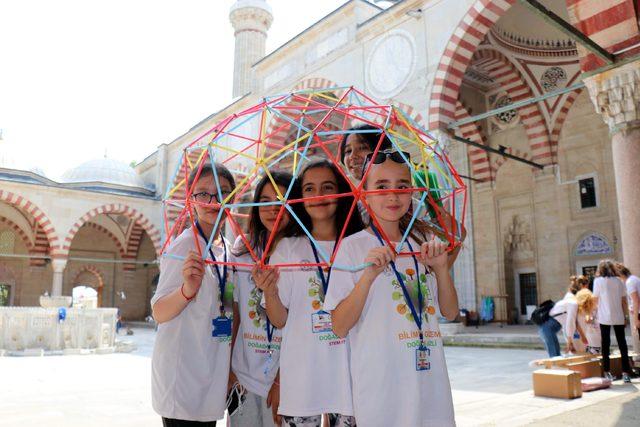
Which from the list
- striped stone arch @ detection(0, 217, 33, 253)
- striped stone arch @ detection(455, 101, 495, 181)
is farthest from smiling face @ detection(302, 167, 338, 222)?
striped stone arch @ detection(0, 217, 33, 253)

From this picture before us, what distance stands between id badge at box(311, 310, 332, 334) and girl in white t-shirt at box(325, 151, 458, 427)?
79mm

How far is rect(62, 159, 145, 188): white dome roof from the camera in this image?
19844mm

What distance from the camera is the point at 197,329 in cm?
157

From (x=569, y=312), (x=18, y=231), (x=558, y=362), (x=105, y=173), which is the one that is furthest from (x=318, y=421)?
(x=18, y=231)

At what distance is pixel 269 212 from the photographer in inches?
69.2

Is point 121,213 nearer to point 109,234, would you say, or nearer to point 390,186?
point 109,234

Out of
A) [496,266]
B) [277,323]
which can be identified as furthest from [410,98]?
[277,323]

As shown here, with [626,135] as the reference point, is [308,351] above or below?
below

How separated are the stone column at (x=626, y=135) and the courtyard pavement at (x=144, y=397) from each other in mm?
1515

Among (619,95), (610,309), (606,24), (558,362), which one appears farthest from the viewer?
(606,24)

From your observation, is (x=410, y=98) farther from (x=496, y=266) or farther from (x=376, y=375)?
(x=376, y=375)

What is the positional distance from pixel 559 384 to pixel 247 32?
65.8 ft

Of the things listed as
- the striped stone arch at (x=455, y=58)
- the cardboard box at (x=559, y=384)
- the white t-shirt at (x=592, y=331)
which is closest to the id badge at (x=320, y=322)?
the cardboard box at (x=559, y=384)

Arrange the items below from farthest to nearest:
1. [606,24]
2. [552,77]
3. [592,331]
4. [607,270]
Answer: [552,77]
[606,24]
[592,331]
[607,270]
